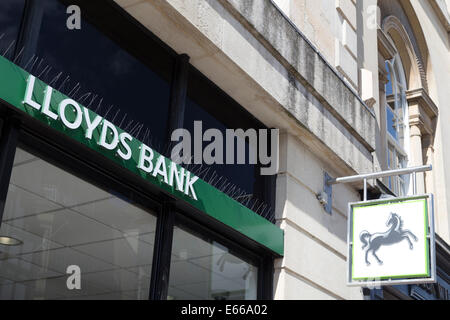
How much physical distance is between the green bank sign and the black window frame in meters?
Answer: 0.11

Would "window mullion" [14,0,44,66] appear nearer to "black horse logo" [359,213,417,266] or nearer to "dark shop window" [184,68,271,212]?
"dark shop window" [184,68,271,212]

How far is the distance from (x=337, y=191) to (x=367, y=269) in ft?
7.58

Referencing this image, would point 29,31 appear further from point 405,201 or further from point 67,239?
point 405,201

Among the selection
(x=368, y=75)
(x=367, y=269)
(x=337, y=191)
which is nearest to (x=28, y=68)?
(x=367, y=269)

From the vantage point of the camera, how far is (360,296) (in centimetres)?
1140

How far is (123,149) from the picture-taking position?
7250mm

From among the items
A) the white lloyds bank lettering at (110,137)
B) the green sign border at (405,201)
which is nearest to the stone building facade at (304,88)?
the green sign border at (405,201)

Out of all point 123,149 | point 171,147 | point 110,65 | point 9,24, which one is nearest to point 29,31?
point 9,24

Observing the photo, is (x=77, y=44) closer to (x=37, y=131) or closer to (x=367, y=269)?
(x=37, y=131)

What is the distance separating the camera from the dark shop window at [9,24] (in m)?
6.40

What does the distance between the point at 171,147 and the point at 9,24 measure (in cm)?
267

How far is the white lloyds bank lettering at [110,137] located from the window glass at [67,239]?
18.8 inches

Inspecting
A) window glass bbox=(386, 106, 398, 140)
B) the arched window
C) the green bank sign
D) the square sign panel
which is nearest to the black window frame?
the green bank sign

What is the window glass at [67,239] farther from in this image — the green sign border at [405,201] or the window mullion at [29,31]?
the green sign border at [405,201]
